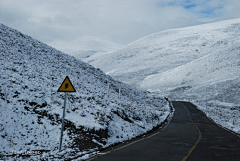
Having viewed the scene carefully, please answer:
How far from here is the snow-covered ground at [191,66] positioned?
63.5m

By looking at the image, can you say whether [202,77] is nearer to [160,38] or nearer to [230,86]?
[230,86]

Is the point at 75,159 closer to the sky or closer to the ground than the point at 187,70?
closer to the ground

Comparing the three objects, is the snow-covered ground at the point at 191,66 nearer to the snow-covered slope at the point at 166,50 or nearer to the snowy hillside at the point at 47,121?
the snow-covered slope at the point at 166,50

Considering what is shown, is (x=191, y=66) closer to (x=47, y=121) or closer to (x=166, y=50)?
(x=166, y=50)

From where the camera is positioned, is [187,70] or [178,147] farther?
[187,70]

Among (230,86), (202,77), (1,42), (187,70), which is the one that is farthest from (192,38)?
(1,42)

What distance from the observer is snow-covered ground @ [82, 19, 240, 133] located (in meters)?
63.5

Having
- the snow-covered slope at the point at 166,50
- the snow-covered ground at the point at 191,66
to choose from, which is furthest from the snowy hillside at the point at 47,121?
the snow-covered slope at the point at 166,50

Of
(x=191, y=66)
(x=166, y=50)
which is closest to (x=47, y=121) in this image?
(x=191, y=66)

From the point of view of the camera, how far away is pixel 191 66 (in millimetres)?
102688

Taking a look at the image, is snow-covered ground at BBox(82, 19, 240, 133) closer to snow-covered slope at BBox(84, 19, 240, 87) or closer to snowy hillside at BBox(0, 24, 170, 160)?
snow-covered slope at BBox(84, 19, 240, 87)

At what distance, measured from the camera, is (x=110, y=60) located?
166 metres

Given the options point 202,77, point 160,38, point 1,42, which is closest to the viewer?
point 1,42

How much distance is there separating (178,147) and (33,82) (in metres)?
12.3
